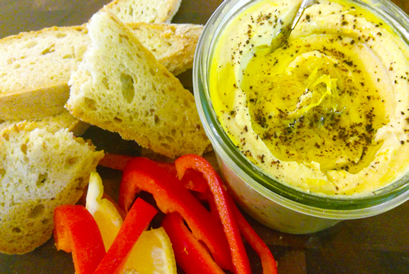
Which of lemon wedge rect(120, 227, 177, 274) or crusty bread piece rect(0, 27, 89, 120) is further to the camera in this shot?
crusty bread piece rect(0, 27, 89, 120)

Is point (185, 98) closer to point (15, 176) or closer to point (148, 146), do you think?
point (148, 146)

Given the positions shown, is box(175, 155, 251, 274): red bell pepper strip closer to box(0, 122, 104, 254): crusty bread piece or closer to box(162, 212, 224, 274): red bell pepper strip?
box(162, 212, 224, 274): red bell pepper strip

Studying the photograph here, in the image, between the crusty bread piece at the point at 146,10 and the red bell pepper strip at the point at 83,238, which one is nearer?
the red bell pepper strip at the point at 83,238

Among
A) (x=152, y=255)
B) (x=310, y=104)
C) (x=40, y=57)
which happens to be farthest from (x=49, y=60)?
(x=310, y=104)

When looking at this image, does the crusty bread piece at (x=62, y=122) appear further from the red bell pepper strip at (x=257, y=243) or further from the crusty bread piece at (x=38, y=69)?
the red bell pepper strip at (x=257, y=243)

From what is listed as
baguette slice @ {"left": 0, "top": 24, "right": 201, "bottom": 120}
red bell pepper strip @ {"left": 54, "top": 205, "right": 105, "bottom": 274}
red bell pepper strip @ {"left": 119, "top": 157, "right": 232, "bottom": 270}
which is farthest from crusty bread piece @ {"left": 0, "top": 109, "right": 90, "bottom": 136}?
red bell pepper strip @ {"left": 54, "top": 205, "right": 105, "bottom": 274}

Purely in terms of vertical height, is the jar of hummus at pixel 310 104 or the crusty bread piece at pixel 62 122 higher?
the jar of hummus at pixel 310 104

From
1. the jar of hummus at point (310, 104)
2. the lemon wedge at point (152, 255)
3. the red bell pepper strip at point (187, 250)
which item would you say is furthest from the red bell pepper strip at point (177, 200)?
the jar of hummus at point (310, 104)
